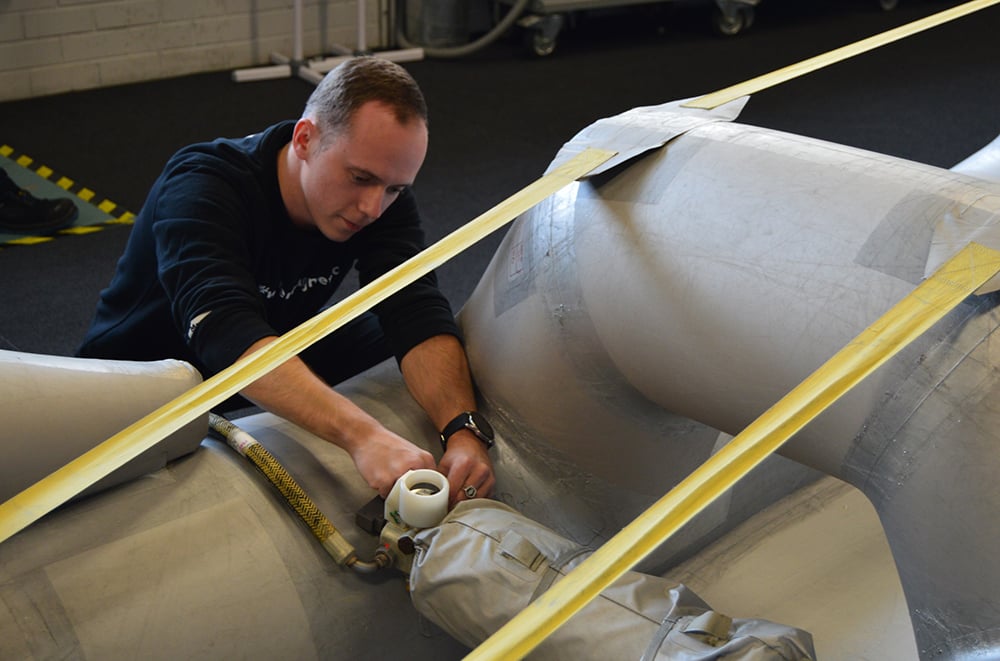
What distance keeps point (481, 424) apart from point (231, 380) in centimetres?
38

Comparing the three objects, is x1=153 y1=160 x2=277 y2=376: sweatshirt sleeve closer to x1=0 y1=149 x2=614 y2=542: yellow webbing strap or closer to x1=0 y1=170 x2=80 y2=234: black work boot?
x1=0 y1=149 x2=614 y2=542: yellow webbing strap

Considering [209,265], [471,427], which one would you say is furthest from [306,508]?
[209,265]

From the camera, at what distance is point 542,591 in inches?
42.1

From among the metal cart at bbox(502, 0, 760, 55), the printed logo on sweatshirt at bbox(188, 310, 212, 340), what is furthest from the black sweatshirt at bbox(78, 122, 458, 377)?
the metal cart at bbox(502, 0, 760, 55)

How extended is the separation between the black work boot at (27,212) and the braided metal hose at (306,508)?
193cm

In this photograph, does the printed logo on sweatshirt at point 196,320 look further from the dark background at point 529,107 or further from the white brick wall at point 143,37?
the white brick wall at point 143,37

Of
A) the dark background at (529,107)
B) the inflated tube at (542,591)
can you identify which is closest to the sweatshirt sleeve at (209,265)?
the inflated tube at (542,591)

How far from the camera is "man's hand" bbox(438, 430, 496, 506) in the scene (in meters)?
1.28

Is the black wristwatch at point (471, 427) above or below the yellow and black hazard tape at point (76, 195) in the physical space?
above

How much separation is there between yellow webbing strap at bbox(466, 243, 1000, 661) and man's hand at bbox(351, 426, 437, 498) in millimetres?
377

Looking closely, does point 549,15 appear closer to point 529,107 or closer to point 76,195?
point 529,107

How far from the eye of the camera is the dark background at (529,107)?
285 cm

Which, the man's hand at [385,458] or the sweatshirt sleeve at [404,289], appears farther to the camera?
the sweatshirt sleeve at [404,289]

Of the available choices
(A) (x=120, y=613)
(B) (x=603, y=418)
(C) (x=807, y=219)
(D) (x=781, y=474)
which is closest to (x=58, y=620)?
(A) (x=120, y=613)
